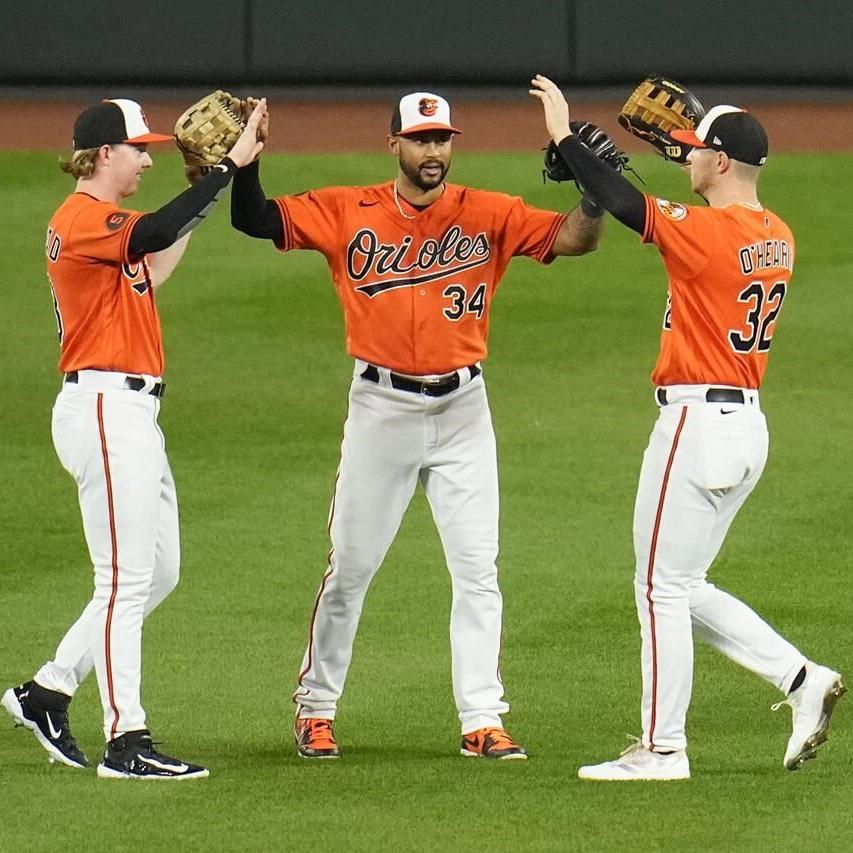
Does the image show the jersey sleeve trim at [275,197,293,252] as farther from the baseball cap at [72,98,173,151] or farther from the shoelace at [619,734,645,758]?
the shoelace at [619,734,645,758]

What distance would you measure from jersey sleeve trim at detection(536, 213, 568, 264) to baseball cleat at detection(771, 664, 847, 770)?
1570 millimetres

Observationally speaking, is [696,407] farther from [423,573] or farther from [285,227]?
[423,573]

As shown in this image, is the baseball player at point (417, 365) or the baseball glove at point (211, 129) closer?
the baseball glove at point (211, 129)

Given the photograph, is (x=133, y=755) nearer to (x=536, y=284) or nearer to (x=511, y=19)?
(x=536, y=284)

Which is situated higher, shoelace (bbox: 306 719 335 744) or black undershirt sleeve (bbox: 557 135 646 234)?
black undershirt sleeve (bbox: 557 135 646 234)

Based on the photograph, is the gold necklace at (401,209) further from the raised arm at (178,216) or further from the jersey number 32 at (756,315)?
the jersey number 32 at (756,315)

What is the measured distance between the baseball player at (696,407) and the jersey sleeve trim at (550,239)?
0.55 metres

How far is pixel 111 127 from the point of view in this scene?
539 cm

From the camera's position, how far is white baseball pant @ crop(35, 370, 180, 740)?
5.29 m

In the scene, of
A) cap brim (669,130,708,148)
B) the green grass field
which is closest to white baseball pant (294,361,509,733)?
the green grass field

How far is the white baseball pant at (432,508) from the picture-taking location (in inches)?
228

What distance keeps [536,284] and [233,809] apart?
Result: 9.55 m

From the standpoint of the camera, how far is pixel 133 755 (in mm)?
5262

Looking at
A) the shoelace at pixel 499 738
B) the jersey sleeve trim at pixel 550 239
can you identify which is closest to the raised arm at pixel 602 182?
the jersey sleeve trim at pixel 550 239
